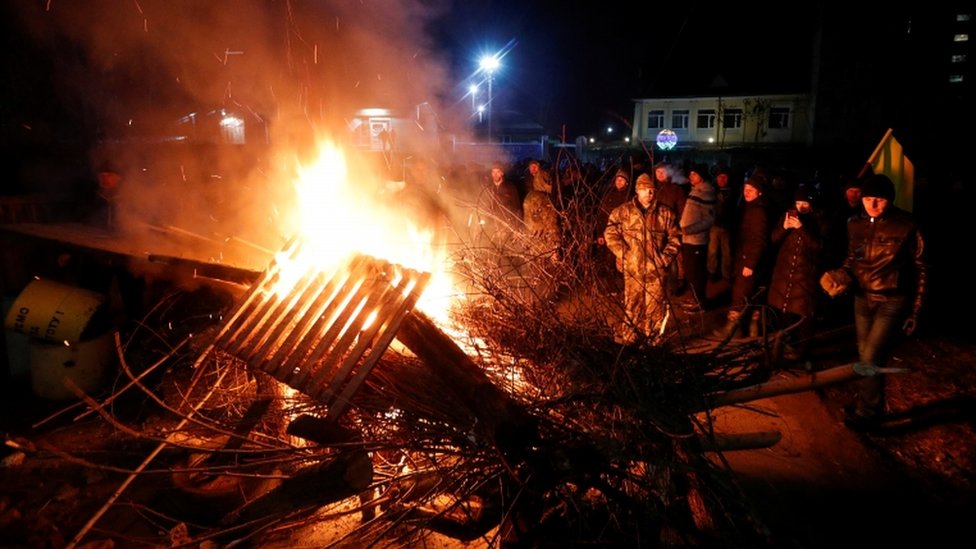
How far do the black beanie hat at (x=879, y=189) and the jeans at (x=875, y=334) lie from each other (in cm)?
85

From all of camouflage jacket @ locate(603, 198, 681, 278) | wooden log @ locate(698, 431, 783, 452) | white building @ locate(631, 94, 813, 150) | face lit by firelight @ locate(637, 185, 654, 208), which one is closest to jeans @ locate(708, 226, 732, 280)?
camouflage jacket @ locate(603, 198, 681, 278)

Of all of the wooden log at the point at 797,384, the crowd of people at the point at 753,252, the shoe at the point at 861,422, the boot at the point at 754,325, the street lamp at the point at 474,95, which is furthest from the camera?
the street lamp at the point at 474,95

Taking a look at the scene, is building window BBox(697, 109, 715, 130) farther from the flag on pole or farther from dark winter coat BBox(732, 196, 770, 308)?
dark winter coat BBox(732, 196, 770, 308)

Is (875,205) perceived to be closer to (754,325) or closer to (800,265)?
(800,265)

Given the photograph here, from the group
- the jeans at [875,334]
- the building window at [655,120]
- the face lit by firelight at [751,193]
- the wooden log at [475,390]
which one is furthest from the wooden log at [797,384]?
the building window at [655,120]

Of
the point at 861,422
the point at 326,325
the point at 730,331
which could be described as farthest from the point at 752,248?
the point at 326,325

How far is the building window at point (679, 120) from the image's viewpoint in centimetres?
3450

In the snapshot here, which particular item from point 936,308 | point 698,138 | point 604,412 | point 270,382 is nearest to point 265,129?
point 270,382

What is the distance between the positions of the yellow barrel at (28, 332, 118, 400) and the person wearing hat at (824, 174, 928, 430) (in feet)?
22.4

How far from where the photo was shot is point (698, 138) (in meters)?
34.4

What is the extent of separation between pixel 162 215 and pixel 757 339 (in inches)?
281

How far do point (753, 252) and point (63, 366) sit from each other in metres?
7.13

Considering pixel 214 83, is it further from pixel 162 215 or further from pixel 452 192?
pixel 452 192

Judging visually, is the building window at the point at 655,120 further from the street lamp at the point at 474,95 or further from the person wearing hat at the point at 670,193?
the person wearing hat at the point at 670,193
